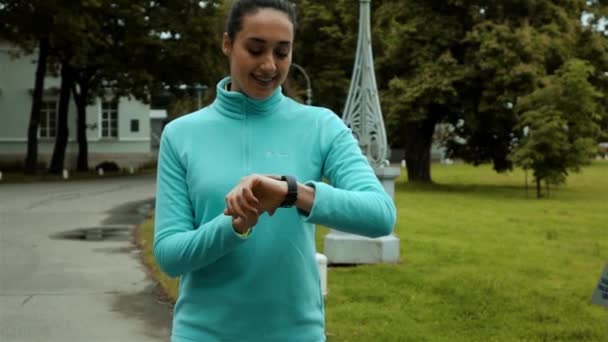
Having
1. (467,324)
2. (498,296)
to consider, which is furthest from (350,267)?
(467,324)

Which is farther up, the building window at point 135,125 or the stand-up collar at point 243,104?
the building window at point 135,125

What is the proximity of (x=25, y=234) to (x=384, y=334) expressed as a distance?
32.7 ft

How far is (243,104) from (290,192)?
1.31ft

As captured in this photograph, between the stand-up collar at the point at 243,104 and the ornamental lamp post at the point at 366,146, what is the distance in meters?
9.03

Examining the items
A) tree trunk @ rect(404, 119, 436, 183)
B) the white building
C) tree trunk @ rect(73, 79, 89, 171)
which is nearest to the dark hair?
tree trunk @ rect(404, 119, 436, 183)

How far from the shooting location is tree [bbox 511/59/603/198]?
97.5ft

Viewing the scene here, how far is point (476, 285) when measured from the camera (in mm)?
9969

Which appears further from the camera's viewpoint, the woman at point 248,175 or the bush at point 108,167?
the bush at point 108,167

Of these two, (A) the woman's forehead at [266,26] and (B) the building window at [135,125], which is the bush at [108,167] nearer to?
(B) the building window at [135,125]

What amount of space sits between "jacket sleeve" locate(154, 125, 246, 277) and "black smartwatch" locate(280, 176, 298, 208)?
131 mm

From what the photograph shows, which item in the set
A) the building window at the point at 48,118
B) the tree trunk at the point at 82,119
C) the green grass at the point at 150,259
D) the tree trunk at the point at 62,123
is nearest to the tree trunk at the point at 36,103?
the tree trunk at the point at 62,123

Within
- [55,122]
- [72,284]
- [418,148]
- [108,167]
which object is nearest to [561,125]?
[418,148]

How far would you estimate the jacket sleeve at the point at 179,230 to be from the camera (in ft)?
6.54

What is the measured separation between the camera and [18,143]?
53.4 metres
